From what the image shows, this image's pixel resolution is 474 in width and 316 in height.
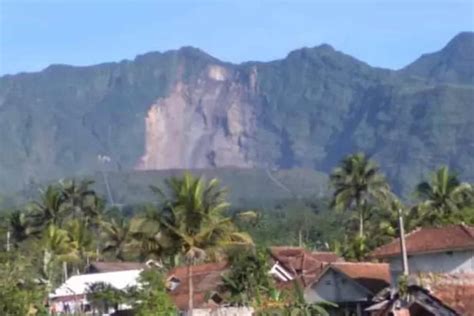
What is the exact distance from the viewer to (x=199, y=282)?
189 feet

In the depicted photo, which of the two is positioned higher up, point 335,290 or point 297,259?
point 335,290

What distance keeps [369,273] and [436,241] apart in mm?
5982

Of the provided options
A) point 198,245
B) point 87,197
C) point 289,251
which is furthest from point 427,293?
point 87,197

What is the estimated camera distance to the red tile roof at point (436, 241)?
4028 cm

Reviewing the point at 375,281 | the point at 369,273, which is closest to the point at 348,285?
the point at 375,281

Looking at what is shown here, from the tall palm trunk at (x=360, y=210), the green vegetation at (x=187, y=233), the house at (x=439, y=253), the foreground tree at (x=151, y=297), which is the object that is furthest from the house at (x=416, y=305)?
the tall palm trunk at (x=360, y=210)

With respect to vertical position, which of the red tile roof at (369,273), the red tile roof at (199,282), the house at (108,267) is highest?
the red tile roof at (369,273)

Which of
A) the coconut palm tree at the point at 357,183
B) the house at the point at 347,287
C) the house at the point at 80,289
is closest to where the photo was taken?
→ the house at the point at 347,287

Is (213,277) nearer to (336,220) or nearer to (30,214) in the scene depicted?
(30,214)

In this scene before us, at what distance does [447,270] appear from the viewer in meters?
40.2

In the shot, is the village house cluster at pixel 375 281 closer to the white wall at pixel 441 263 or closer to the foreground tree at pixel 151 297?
the white wall at pixel 441 263

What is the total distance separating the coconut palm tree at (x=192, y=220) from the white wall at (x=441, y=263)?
910 centimetres

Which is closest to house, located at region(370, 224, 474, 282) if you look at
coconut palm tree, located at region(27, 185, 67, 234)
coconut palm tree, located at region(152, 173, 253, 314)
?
coconut palm tree, located at region(152, 173, 253, 314)

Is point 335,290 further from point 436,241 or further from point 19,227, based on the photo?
point 19,227
